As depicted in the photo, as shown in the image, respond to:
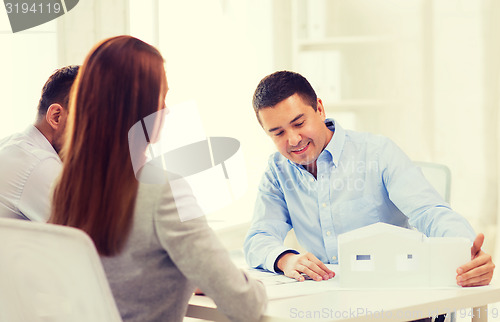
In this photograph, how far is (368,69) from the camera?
3363 millimetres

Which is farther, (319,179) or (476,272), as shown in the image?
(319,179)

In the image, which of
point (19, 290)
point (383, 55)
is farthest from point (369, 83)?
point (19, 290)

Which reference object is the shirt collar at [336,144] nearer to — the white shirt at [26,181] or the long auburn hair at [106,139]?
the white shirt at [26,181]

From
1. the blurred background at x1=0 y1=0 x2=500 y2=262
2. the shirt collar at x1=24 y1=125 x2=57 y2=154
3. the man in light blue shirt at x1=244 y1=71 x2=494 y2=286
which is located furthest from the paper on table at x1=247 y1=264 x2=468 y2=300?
the blurred background at x1=0 y1=0 x2=500 y2=262

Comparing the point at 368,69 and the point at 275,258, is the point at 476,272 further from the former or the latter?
the point at 368,69

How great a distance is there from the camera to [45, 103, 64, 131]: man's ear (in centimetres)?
168

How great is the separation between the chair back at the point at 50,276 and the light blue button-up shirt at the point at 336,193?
31.6 inches

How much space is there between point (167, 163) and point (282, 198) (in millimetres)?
830

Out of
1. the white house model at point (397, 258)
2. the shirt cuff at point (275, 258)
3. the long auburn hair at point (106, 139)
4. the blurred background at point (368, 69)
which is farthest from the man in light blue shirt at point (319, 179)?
the blurred background at point (368, 69)

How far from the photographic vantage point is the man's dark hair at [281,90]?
1848 mm

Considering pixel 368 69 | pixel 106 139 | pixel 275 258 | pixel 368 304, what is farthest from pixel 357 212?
pixel 368 69

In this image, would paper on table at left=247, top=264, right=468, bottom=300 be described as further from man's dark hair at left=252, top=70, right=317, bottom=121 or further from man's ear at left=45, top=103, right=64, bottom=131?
man's ear at left=45, top=103, right=64, bottom=131

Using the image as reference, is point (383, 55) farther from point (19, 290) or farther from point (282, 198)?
point (19, 290)

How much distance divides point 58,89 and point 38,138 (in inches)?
5.5
